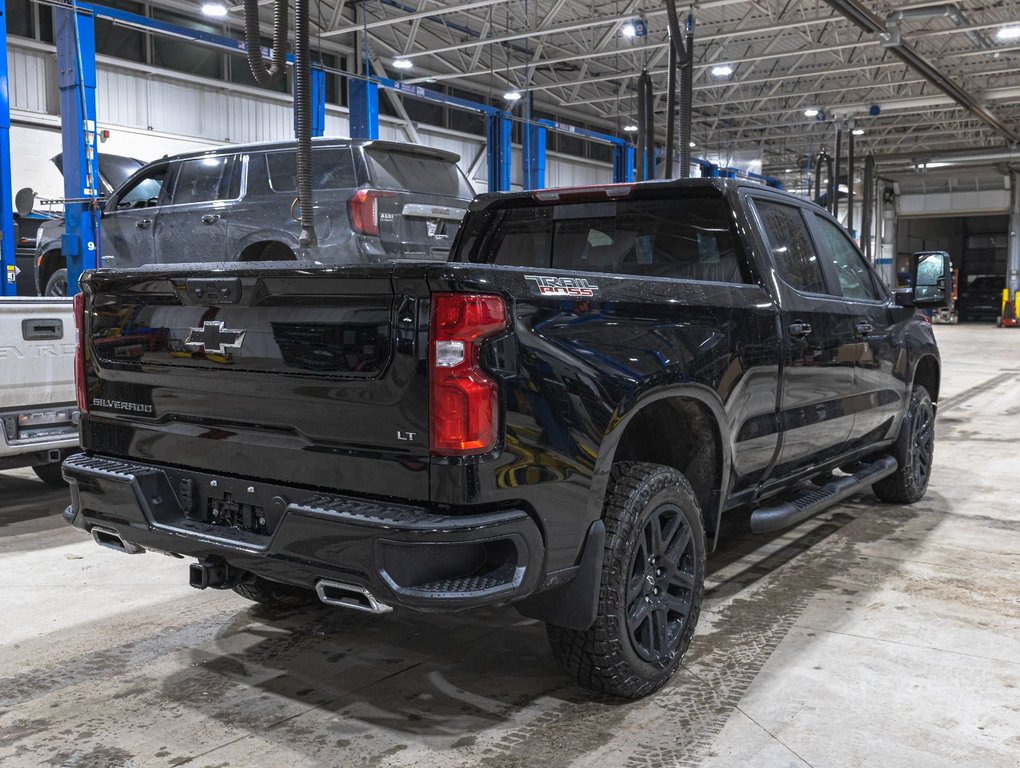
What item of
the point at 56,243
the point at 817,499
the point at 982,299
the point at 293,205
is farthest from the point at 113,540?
the point at 982,299

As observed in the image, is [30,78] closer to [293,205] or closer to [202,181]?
[202,181]

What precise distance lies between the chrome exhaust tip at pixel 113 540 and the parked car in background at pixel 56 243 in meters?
8.26

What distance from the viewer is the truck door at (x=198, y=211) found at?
8133mm

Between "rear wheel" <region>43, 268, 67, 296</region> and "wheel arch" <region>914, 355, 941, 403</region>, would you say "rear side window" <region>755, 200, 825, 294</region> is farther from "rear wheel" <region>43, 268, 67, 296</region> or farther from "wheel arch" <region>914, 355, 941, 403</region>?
"rear wheel" <region>43, 268, 67, 296</region>

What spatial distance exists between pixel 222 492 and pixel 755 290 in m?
2.14

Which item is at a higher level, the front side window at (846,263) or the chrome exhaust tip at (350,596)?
the front side window at (846,263)

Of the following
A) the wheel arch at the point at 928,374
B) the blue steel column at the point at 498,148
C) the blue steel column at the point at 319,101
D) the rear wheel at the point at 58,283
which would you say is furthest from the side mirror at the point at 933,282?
the blue steel column at the point at 498,148

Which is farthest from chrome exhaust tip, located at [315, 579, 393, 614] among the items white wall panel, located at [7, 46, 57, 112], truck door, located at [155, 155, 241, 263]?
white wall panel, located at [7, 46, 57, 112]

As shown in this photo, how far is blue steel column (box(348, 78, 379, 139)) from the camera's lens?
14297 millimetres

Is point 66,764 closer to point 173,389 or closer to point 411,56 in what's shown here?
point 173,389

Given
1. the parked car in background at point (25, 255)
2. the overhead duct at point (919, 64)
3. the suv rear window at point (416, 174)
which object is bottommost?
the parked car in background at point (25, 255)

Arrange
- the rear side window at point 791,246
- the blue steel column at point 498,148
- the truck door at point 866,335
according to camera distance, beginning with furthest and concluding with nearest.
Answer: the blue steel column at point 498,148, the truck door at point 866,335, the rear side window at point 791,246

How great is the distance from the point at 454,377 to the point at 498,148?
15.8m

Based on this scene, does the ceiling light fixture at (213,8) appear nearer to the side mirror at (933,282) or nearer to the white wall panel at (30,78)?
the white wall panel at (30,78)
